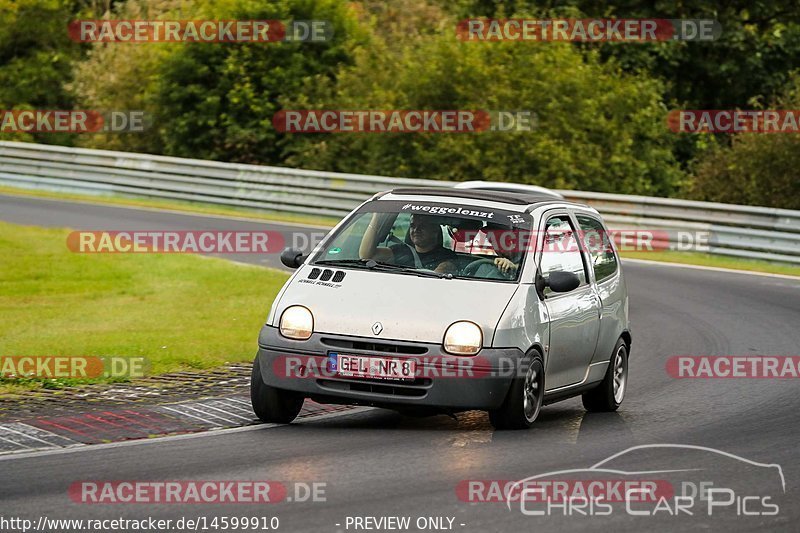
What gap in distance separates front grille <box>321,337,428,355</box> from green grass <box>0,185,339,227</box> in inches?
712

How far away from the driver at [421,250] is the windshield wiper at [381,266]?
81mm

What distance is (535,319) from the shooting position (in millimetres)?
9789

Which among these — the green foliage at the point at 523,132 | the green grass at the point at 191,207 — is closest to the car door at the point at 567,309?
the green grass at the point at 191,207

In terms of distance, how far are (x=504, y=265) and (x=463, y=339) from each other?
3.21 ft

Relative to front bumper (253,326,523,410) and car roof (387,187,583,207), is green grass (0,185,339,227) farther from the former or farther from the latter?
front bumper (253,326,523,410)

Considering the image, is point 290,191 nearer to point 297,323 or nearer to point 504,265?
point 504,265

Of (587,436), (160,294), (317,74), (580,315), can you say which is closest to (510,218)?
(580,315)

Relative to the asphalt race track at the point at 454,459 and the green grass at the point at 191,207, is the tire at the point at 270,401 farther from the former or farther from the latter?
the green grass at the point at 191,207

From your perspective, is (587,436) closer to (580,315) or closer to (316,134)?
(580,315)

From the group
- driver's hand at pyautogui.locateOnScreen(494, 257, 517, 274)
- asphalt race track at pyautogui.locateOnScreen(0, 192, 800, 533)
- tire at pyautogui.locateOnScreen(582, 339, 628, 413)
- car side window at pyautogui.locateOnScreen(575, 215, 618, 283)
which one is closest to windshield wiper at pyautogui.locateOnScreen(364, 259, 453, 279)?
driver's hand at pyautogui.locateOnScreen(494, 257, 517, 274)

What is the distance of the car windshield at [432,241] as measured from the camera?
33.0 ft

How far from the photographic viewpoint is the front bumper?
923cm

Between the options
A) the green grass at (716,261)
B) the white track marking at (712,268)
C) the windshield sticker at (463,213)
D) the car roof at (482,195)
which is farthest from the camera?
the green grass at (716,261)

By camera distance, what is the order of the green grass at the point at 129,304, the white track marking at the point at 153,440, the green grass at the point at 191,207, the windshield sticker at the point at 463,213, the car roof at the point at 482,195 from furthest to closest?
the green grass at the point at 191,207 < the green grass at the point at 129,304 < the car roof at the point at 482,195 < the windshield sticker at the point at 463,213 < the white track marking at the point at 153,440
